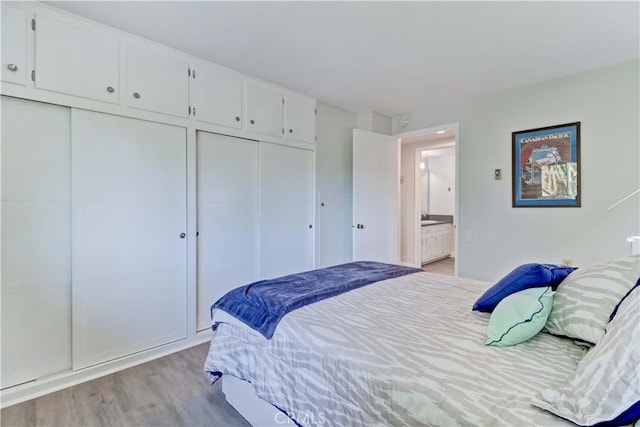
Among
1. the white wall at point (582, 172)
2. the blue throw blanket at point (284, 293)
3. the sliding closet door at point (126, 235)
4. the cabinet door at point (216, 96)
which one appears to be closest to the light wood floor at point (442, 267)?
the white wall at point (582, 172)

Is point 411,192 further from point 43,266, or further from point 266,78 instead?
point 43,266

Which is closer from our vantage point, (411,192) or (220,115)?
(220,115)

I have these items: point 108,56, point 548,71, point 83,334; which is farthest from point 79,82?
point 548,71

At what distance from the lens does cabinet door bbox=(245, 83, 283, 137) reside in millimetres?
3119

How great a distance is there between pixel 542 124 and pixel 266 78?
2895mm

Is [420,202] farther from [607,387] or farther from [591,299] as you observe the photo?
[607,387]

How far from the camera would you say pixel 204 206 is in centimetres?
285

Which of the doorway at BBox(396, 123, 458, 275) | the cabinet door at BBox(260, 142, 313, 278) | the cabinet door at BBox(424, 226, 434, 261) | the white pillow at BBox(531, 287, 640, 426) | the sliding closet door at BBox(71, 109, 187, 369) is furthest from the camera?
the cabinet door at BBox(424, 226, 434, 261)

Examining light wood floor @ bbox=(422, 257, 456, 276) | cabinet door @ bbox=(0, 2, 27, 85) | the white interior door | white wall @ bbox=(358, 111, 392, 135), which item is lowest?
light wood floor @ bbox=(422, 257, 456, 276)

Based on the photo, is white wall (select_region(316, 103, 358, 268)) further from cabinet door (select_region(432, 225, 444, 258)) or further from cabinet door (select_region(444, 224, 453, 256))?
cabinet door (select_region(444, 224, 453, 256))

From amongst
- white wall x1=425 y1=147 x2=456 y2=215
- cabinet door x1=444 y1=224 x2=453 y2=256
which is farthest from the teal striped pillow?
white wall x1=425 y1=147 x2=456 y2=215

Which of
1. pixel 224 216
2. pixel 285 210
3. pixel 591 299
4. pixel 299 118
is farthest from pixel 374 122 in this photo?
pixel 591 299

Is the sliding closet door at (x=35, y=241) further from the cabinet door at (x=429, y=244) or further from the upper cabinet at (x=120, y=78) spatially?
the cabinet door at (x=429, y=244)

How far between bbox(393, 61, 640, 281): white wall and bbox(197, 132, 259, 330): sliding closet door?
2531 millimetres
